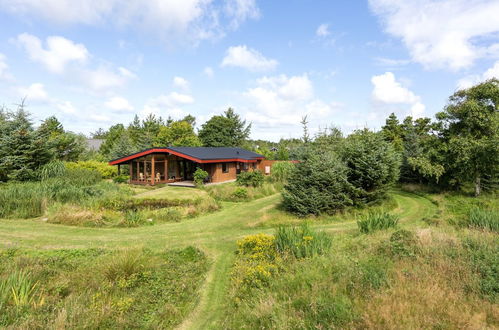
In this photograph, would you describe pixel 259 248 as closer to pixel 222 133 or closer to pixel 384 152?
pixel 384 152

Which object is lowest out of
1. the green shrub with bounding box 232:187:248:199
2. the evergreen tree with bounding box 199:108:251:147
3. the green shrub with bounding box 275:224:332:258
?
the green shrub with bounding box 275:224:332:258

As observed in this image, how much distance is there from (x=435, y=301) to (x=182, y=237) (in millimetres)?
8421

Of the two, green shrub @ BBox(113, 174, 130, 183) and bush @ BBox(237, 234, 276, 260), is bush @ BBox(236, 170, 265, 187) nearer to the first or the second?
green shrub @ BBox(113, 174, 130, 183)

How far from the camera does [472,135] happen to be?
18234 mm

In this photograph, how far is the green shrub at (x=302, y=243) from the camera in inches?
289

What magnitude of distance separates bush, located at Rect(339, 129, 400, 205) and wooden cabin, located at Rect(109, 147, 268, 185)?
12.7 m

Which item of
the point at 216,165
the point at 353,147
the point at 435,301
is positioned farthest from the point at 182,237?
the point at 216,165

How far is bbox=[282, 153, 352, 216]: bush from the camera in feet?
43.9

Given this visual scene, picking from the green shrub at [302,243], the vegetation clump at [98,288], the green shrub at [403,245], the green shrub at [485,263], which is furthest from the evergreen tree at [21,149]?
the green shrub at [485,263]

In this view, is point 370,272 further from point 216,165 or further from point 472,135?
point 216,165

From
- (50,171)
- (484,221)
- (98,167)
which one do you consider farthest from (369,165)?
(98,167)

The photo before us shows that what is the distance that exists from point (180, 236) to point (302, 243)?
17.5ft

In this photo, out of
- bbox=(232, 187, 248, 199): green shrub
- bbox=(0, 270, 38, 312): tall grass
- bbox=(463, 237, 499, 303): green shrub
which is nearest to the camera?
bbox=(463, 237, 499, 303): green shrub

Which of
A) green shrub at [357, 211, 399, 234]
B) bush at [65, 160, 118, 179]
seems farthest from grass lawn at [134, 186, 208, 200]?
green shrub at [357, 211, 399, 234]
